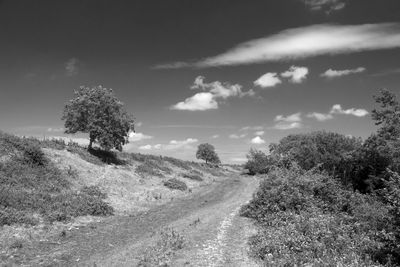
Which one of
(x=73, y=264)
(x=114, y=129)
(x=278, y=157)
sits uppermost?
(x=114, y=129)

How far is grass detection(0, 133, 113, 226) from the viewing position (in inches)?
742

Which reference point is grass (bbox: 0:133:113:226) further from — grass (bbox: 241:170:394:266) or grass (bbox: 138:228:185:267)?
grass (bbox: 241:170:394:266)

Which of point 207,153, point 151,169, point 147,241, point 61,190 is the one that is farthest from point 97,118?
point 207,153

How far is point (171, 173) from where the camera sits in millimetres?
47594

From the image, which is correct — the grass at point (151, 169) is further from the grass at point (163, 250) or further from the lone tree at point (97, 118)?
the grass at point (163, 250)

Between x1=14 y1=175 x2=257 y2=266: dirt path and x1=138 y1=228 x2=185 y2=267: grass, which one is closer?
x1=138 y1=228 x2=185 y2=267: grass

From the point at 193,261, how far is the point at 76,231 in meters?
7.89

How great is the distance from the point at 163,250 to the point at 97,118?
29.5 metres

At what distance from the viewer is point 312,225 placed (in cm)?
1595

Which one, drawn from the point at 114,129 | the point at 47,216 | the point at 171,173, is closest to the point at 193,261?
the point at 47,216

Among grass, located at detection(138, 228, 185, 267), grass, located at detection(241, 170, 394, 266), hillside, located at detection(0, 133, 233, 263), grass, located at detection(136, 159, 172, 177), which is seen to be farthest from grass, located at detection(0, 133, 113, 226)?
grass, located at detection(136, 159, 172, 177)

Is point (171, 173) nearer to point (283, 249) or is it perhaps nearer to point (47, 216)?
point (47, 216)

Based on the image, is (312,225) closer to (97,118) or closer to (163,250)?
(163,250)

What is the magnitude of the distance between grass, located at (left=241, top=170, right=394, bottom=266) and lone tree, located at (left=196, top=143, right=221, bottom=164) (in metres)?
72.3
